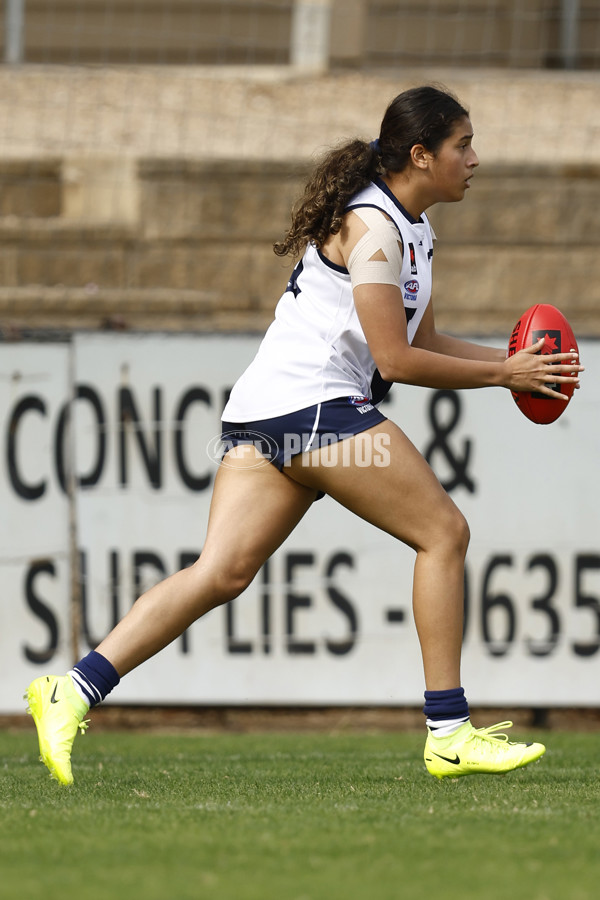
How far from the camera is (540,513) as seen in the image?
612 cm

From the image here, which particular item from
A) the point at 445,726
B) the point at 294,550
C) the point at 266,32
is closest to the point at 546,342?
the point at 445,726

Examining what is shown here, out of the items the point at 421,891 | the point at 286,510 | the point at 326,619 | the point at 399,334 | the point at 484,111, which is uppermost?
the point at 484,111

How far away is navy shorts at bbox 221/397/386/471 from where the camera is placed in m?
3.54

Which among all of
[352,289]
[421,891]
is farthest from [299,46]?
[421,891]

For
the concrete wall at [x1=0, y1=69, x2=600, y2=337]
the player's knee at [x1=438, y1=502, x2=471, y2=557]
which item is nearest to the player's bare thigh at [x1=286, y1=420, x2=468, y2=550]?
the player's knee at [x1=438, y1=502, x2=471, y2=557]

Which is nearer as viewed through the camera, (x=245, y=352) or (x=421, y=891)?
(x=421, y=891)

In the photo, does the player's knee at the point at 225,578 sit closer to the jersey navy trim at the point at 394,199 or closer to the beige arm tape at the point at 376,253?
the beige arm tape at the point at 376,253

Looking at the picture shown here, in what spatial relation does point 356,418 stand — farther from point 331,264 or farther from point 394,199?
point 394,199

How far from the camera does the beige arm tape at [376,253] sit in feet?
11.5

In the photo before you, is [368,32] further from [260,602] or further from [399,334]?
[399,334]

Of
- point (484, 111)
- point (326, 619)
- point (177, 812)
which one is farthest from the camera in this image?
point (484, 111)

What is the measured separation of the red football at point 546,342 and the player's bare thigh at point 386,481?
0.38 metres

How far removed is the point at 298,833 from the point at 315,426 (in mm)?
1084

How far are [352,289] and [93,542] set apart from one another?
2927 millimetres
